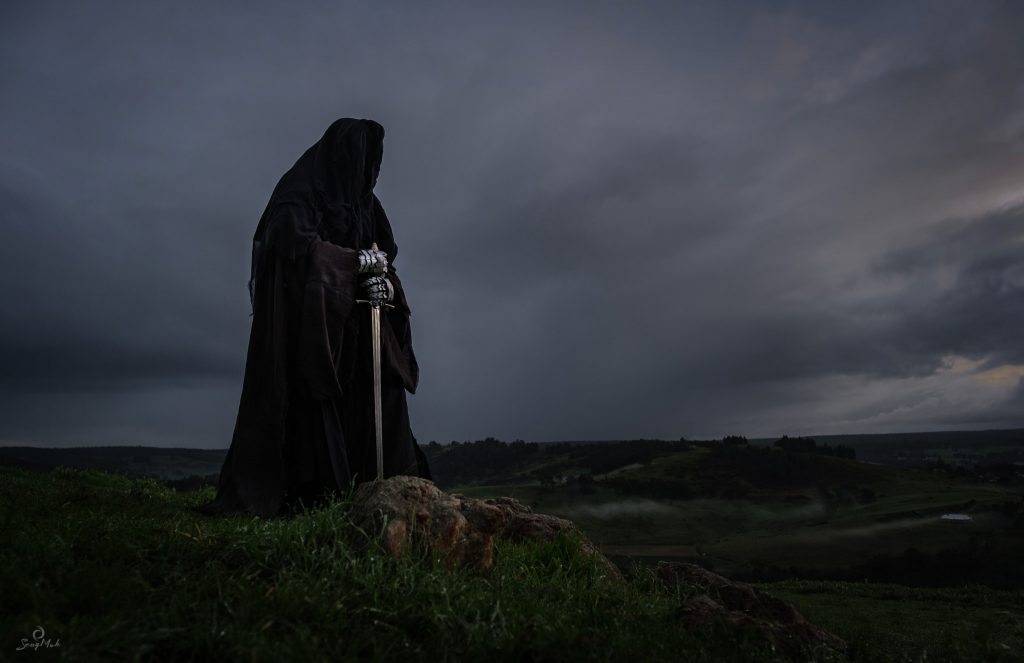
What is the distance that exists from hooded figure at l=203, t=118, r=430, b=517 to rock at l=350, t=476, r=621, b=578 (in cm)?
195

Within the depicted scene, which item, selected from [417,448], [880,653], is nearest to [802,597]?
[880,653]

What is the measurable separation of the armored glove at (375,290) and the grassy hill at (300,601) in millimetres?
2603

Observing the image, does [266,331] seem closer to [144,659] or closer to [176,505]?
[176,505]

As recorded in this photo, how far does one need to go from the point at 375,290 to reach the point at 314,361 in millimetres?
991

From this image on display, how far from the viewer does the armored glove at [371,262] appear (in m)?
7.21

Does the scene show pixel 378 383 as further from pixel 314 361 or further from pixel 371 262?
pixel 371 262

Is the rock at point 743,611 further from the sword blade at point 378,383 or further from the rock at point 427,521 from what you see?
the sword blade at point 378,383

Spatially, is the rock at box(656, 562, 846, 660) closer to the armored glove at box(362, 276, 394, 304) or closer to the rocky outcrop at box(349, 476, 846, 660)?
the rocky outcrop at box(349, 476, 846, 660)

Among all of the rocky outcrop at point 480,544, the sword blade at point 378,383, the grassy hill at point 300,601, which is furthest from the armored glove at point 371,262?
the grassy hill at point 300,601

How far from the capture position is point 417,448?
7980 millimetres

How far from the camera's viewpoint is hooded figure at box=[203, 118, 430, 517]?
6.99 meters

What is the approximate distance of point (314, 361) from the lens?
6.96m

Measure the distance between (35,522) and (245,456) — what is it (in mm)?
2320
